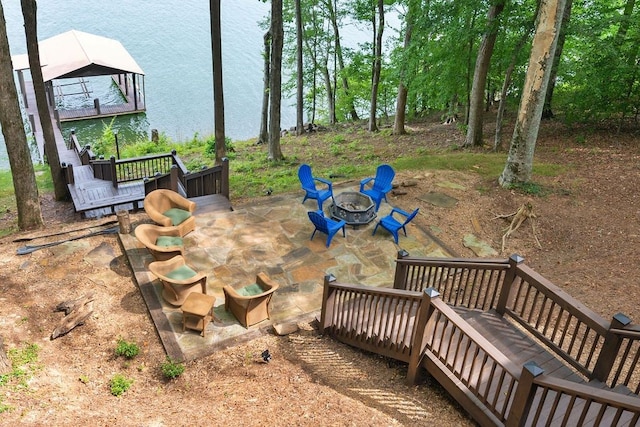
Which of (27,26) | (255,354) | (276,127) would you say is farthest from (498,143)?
(27,26)

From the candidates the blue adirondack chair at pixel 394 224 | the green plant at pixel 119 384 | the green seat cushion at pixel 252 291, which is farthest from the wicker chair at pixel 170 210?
the blue adirondack chair at pixel 394 224

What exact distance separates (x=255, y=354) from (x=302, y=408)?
4.46ft

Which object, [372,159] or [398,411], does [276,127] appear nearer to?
[372,159]

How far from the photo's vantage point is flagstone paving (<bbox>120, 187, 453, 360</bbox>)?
599 centimetres

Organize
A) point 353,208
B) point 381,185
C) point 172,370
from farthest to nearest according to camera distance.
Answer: point 381,185 → point 353,208 → point 172,370

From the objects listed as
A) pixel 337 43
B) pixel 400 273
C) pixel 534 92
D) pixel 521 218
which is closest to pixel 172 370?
pixel 400 273

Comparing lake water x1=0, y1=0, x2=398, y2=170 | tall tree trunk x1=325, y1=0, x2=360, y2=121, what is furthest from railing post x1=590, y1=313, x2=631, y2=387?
lake water x1=0, y1=0, x2=398, y2=170

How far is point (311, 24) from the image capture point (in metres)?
21.7

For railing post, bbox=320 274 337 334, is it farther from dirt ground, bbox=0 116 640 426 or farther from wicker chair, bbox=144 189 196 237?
wicker chair, bbox=144 189 196 237

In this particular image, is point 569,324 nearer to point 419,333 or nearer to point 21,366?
point 419,333

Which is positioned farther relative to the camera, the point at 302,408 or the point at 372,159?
the point at 372,159

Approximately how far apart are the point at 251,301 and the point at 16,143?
5482 mm

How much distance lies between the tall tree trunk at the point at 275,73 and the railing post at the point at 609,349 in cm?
1057

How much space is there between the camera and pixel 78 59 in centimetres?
2055
